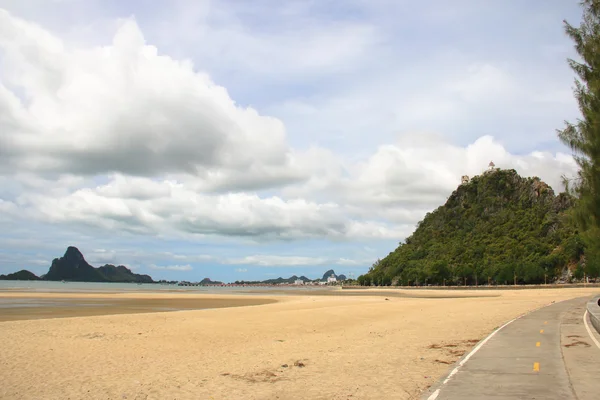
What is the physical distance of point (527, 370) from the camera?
1345 centimetres

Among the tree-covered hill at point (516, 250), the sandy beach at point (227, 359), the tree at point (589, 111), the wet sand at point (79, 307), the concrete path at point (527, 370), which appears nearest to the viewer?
the concrete path at point (527, 370)

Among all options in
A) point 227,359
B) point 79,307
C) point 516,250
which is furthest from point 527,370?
point 516,250

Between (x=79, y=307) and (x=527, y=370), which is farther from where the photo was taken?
(x=79, y=307)

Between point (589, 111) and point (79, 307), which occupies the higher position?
point (589, 111)

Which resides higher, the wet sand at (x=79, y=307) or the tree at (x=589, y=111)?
the tree at (x=589, y=111)

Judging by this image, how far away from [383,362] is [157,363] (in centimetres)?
748

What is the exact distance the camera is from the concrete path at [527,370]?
10.8 meters

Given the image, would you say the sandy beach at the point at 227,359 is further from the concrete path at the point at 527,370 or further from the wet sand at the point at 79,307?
the wet sand at the point at 79,307

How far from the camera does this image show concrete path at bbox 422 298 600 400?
1085cm

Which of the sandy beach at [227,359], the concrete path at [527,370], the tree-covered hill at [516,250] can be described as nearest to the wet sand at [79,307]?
the sandy beach at [227,359]

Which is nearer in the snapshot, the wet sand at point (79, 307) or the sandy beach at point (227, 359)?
the sandy beach at point (227, 359)

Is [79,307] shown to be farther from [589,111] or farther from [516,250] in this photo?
[516,250]

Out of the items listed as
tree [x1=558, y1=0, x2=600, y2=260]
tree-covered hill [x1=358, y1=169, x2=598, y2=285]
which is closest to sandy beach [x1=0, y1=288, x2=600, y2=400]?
tree [x1=558, y1=0, x2=600, y2=260]

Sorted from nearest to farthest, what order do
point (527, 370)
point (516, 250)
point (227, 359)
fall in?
point (527, 370) → point (227, 359) → point (516, 250)
